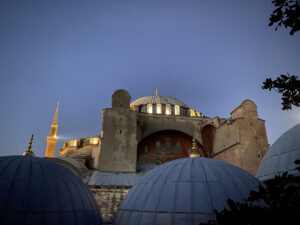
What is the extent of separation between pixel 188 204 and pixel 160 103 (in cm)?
2195

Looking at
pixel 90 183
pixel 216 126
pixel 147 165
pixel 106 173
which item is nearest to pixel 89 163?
pixel 106 173

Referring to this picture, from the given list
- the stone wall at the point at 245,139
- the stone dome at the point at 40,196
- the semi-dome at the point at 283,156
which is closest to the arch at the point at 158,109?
the stone wall at the point at 245,139

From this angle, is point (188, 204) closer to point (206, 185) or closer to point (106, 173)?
point (206, 185)

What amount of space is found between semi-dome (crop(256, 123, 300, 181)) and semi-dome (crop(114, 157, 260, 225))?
1.41m

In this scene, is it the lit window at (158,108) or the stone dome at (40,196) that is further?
the lit window at (158,108)

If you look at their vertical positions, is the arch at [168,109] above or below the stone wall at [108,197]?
above

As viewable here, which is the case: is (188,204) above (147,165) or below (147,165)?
below

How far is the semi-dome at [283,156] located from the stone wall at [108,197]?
9.45 m

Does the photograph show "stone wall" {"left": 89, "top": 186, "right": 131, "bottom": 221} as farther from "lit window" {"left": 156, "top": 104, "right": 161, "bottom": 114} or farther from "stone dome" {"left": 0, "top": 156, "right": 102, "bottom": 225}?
"lit window" {"left": 156, "top": 104, "right": 161, "bottom": 114}

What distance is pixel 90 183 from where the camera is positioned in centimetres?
1402

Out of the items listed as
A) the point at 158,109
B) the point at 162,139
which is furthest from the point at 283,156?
the point at 158,109

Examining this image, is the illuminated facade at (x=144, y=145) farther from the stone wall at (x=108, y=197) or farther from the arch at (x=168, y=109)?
the arch at (x=168, y=109)

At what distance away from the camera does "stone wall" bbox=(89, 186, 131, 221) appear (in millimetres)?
13477

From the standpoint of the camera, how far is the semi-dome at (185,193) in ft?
14.6
